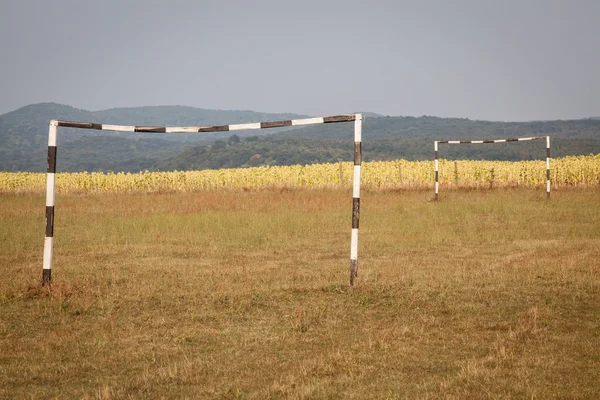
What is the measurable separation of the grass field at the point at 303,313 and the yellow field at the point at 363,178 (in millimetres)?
17539

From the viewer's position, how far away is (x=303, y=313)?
8078 mm

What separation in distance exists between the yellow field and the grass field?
57.5 ft

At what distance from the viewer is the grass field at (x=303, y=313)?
18.2 feet

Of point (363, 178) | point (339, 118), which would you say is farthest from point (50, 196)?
Answer: point (363, 178)

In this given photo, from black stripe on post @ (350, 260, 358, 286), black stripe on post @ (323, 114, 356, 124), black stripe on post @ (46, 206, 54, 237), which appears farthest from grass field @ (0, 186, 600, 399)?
black stripe on post @ (323, 114, 356, 124)

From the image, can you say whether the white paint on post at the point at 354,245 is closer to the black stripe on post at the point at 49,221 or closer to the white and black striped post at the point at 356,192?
the white and black striped post at the point at 356,192

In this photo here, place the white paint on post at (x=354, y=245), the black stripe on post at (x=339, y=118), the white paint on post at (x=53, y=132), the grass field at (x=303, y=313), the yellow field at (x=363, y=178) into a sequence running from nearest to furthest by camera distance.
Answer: the grass field at (x=303, y=313), the white paint on post at (x=53, y=132), the black stripe on post at (x=339, y=118), the white paint on post at (x=354, y=245), the yellow field at (x=363, y=178)

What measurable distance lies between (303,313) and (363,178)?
2999 centimetres

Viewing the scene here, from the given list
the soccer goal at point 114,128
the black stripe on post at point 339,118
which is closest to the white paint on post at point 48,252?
the soccer goal at point 114,128

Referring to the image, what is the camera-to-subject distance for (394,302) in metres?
8.67

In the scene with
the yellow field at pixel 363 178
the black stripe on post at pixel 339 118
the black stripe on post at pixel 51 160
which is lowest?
the black stripe on post at pixel 51 160

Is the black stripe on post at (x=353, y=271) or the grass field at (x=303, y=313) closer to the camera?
the grass field at (x=303, y=313)

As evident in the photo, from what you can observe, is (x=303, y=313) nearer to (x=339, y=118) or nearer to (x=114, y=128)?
(x=339, y=118)

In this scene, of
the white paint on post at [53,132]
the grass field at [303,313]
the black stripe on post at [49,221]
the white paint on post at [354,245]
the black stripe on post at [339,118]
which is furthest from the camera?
the white paint on post at [354,245]
